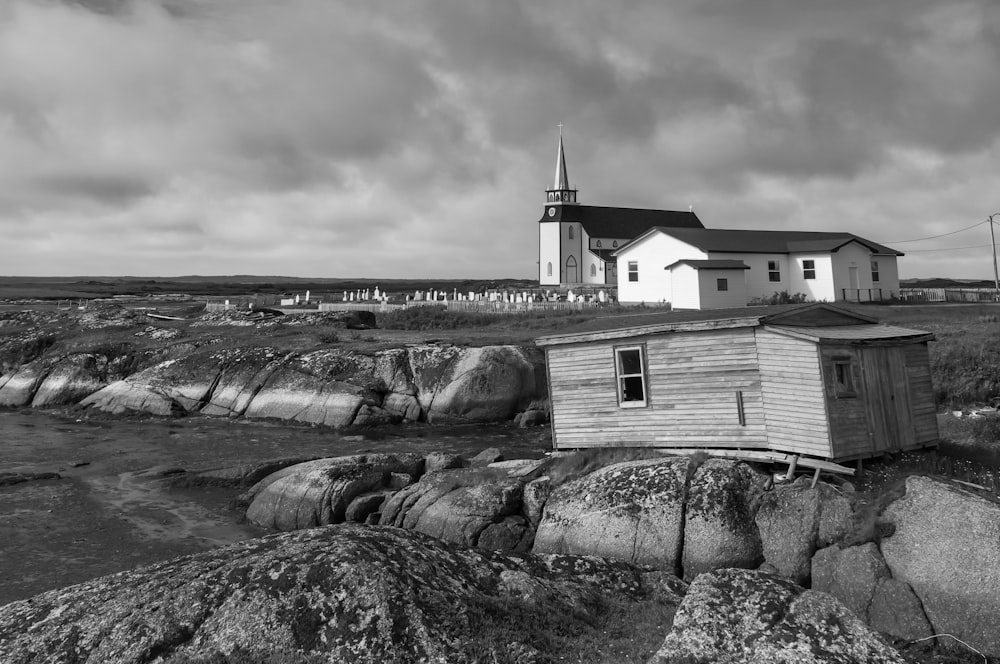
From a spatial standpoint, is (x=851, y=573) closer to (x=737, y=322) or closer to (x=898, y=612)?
(x=898, y=612)

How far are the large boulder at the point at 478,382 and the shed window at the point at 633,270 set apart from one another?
2143cm

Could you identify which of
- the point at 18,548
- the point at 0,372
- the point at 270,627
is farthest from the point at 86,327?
the point at 270,627

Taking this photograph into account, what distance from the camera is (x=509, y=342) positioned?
111ft

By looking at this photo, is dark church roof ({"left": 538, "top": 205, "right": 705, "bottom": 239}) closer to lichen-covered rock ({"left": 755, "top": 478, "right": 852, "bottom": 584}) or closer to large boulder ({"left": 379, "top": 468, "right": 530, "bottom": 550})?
large boulder ({"left": 379, "top": 468, "right": 530, "bottom": 550})

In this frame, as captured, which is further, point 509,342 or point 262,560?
point 509,342

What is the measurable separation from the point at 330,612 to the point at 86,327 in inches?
A: 1736

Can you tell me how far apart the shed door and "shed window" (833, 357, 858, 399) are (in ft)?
1.16

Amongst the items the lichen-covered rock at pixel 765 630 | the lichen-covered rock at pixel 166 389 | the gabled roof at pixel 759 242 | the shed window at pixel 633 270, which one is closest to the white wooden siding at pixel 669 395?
the lichen-covered rock at pixel 765 630

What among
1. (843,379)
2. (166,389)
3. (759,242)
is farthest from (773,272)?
(166,389)

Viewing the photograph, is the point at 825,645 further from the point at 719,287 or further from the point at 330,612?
the point at 719,287

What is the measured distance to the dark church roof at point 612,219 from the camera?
260 feet

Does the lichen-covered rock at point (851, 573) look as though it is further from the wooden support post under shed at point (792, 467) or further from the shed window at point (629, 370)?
the shed window at point (629, 370)

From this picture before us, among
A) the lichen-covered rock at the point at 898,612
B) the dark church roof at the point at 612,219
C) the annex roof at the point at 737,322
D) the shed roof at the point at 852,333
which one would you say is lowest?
the lichen-covered rock at the point at 898,612

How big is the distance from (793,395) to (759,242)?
38.1 meters
